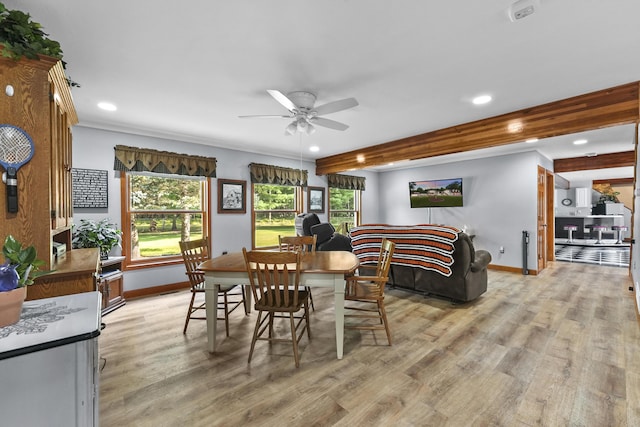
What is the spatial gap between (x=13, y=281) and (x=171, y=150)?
12.3 ft

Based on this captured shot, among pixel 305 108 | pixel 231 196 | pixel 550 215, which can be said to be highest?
pixel 305 108

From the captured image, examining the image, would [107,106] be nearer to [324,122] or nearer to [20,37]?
[20,37]

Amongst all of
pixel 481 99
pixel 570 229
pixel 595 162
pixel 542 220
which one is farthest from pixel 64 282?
pixel 570 229

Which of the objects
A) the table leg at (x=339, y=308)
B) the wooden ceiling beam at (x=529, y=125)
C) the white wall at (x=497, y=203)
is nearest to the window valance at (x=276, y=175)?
the wooden ceiling beam at (x=529, y=125)

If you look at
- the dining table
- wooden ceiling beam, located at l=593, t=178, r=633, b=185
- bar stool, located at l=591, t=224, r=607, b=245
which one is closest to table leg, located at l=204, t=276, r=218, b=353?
the dining table

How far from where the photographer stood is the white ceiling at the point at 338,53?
5.64 ft

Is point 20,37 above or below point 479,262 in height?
above

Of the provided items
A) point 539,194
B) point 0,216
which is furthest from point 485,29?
point 539,194

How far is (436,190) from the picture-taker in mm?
6742

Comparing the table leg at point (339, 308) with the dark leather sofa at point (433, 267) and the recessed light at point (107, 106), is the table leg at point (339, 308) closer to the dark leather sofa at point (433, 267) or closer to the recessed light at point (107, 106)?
the dark leather sofa at point (433, 267)

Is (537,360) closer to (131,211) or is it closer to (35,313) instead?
(35,313)

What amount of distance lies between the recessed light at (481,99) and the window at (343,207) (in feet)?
13.3

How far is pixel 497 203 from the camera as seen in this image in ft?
19.3

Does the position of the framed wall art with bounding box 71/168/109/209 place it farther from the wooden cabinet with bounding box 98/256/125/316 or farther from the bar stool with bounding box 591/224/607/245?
the bar stool with bounding box 591/224/607/245
